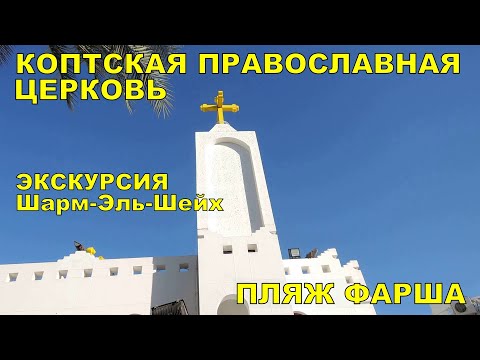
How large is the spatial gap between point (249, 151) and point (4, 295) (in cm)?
1013

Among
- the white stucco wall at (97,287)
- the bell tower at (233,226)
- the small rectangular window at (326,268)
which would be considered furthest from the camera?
the small rectangular window at (326,268)

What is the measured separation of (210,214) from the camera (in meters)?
12.9

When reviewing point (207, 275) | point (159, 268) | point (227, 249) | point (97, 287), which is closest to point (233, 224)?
point (227, 249)

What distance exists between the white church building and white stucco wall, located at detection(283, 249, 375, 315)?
3 cm

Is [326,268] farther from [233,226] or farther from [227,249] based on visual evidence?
[227,249]

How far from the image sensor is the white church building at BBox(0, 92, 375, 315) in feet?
36.0

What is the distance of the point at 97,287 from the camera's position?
39.7ft

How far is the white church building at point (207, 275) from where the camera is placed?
11.0 m

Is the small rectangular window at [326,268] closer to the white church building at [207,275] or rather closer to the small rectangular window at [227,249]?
the white church building at [207,275]

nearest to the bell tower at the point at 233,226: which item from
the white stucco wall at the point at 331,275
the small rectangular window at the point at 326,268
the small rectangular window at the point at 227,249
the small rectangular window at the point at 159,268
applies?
the small rectangular window at the point at 227,249

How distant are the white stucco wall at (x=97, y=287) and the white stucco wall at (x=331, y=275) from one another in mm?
3714

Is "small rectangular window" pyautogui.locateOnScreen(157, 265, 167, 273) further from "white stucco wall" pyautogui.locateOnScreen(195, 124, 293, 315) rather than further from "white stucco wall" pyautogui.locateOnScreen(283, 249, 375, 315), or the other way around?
"white stucco wall" pyautogui.locateOnScreen(283, 249, 375, 315)
